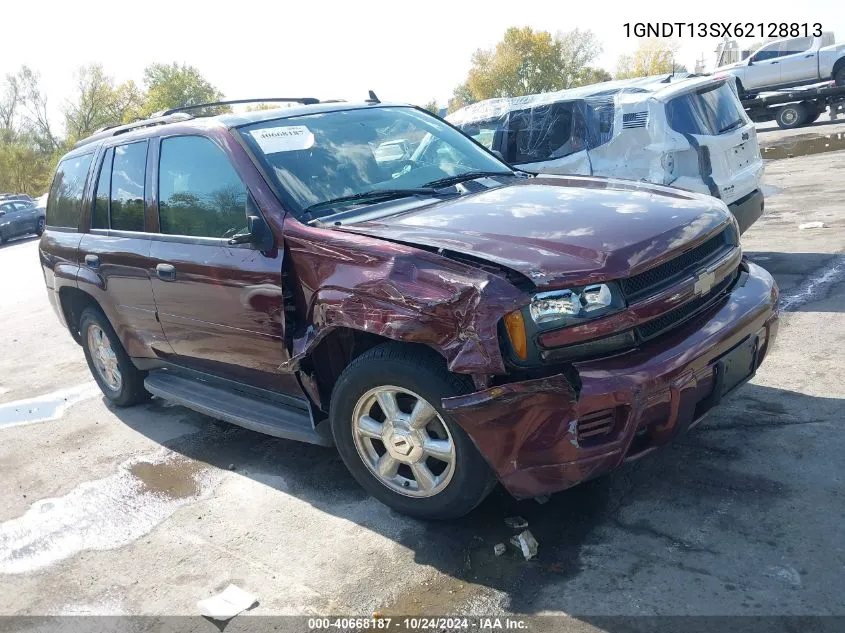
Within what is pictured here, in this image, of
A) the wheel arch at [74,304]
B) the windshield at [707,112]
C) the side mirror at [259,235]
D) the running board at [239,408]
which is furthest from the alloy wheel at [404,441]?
the windshield at [707,112]

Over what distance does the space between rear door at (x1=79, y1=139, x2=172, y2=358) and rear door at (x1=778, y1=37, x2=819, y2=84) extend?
79.6 ft

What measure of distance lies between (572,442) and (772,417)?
5.70ft

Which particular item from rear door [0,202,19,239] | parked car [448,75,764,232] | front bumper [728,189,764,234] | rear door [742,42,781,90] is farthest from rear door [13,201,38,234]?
front bumper [728,189,764,234]

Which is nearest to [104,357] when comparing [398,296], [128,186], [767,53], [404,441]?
[128,186]

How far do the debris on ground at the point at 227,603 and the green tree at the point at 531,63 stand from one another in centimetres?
8096

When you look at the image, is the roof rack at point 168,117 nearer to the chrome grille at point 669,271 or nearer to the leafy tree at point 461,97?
the chrome grille at point 669,271

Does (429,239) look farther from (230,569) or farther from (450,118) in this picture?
(450,118)

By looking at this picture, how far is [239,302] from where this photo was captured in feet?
13.0

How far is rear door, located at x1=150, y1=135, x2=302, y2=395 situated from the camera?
12.7 feet

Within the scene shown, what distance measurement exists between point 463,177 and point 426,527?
1.94m

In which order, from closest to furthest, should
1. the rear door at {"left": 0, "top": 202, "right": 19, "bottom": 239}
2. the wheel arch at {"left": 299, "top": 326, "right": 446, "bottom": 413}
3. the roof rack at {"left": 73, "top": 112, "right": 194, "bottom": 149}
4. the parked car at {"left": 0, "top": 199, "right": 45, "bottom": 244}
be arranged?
the wheel arch at {"left": 299, "top": 326, "right": 446, "bottom": 413}, the roof rack at {"left": 73, "top": 112, "right": 194, "bottom": 149}, the rear door at {"left": 0, "top": 202, "right": 19, "bottom": 239}, the parked car at {"left": 0, "top": 199, "right": 45, "bottom": 244}

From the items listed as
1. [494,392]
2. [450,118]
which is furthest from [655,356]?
[450,118]

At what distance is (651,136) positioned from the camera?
7027 mm

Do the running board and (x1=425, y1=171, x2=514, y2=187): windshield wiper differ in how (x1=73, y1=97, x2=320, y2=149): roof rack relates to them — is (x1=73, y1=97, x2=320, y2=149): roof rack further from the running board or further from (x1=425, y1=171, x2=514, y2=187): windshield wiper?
the running board
